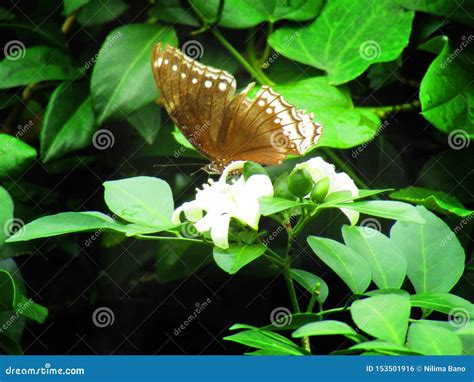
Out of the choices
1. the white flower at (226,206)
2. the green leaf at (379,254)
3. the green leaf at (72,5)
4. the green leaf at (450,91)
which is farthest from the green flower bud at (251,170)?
the green leaf at (72,5)

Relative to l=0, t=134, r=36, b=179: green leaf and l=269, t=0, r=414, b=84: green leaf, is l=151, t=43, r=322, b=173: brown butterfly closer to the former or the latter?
l=269, t=0, r=414, b=84: green leaf

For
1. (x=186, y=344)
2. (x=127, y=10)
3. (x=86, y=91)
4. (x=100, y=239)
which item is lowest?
(x=186, y=344)

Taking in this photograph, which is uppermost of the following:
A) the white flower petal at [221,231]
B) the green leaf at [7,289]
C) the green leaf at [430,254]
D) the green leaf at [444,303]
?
the white flower petal at [221,231]

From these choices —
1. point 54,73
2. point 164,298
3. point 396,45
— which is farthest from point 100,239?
point 396,45

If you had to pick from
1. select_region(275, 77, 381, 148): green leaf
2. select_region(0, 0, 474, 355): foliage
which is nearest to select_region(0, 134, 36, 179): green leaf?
select_region(0, 0, 474, 355): foliage

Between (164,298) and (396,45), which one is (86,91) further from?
(396,45)

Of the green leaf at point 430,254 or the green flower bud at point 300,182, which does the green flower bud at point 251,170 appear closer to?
the green flower bud at point 300,182
